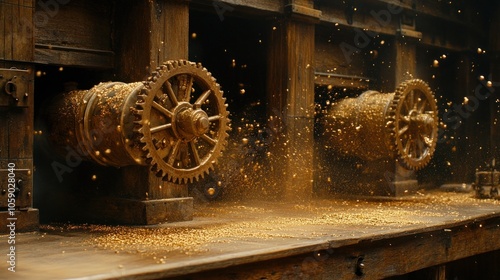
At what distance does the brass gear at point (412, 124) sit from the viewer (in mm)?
7000

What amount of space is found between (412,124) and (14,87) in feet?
13.0

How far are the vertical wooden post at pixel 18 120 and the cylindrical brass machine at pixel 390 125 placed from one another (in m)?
3.60

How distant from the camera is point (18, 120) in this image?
16.0 ft

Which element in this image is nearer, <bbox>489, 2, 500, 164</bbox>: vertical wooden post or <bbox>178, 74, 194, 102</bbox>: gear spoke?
<bbox>178, 74, 194, 102</bbox>: gear spoke

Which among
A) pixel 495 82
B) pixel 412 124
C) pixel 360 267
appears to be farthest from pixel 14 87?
pixel 495 82

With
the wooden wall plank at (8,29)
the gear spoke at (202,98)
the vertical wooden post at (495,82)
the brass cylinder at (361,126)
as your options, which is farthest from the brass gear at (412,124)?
the wooden wall plank at (8,29)

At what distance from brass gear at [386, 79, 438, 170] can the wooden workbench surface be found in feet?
1.68

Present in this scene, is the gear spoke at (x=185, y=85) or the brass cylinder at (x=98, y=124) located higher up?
the gear spoke at (x=185, y=85)

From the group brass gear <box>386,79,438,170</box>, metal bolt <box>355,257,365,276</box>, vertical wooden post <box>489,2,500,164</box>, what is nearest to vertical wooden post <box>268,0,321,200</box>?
brass gear <box>386,79,438,170</box>

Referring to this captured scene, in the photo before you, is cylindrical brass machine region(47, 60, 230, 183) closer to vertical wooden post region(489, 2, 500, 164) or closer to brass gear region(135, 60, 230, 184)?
brass gear region(135, 60, 230, 184)

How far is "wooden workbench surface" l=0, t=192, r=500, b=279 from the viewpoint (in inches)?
142

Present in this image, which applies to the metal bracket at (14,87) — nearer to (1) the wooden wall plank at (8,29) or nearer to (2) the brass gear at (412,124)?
(1) the wooden wall plank at (8,29)

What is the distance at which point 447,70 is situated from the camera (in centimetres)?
1003

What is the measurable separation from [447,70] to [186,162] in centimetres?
603
